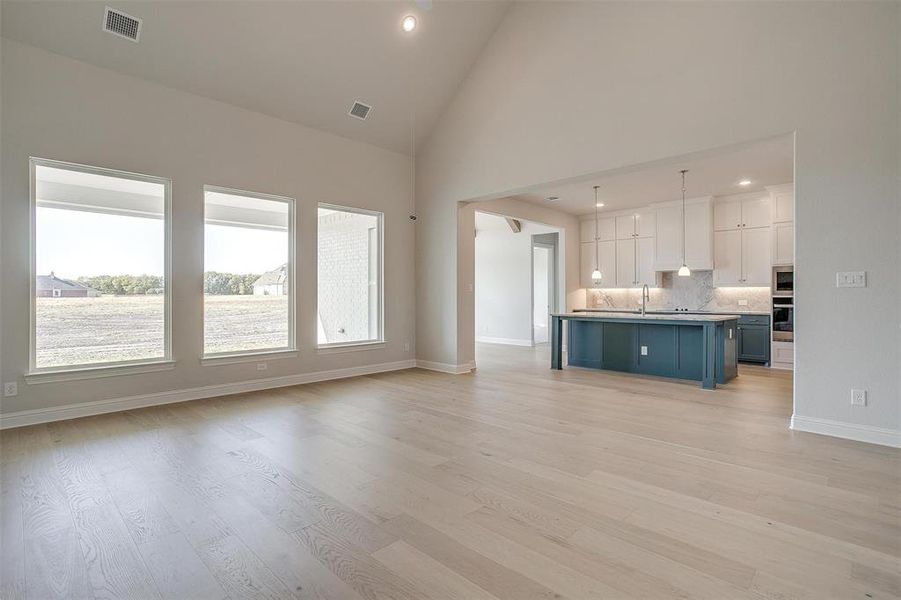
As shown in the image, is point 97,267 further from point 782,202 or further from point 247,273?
point 782,202

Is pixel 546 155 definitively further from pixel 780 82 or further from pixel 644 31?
pixel 780 82

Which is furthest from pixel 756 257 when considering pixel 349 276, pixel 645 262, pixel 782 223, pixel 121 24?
pixel 121 24

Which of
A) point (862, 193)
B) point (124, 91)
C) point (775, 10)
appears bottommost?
point (862, 193)

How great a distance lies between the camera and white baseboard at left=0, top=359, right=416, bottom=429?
12.7ft

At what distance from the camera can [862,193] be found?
3.40 metres

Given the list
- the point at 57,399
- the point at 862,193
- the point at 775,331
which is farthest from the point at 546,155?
the point at 57,399

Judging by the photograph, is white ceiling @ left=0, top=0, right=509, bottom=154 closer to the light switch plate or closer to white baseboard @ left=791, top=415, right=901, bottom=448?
the light switch plate

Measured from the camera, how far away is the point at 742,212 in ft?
25.0

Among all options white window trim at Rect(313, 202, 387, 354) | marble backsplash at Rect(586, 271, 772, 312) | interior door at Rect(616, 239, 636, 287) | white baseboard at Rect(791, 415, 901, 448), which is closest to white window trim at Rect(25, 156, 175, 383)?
white window trim at Rect(313, 202, 387, 354)

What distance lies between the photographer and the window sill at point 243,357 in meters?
4.94

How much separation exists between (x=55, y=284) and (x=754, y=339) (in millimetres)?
9382

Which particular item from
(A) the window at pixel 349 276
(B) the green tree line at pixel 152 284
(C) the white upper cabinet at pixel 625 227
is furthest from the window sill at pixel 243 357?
(C) the white upper cabinet at pixel 625 227

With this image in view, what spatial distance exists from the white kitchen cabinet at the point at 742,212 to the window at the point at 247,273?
7.24 m

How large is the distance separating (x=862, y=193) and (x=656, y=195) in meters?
4.53
